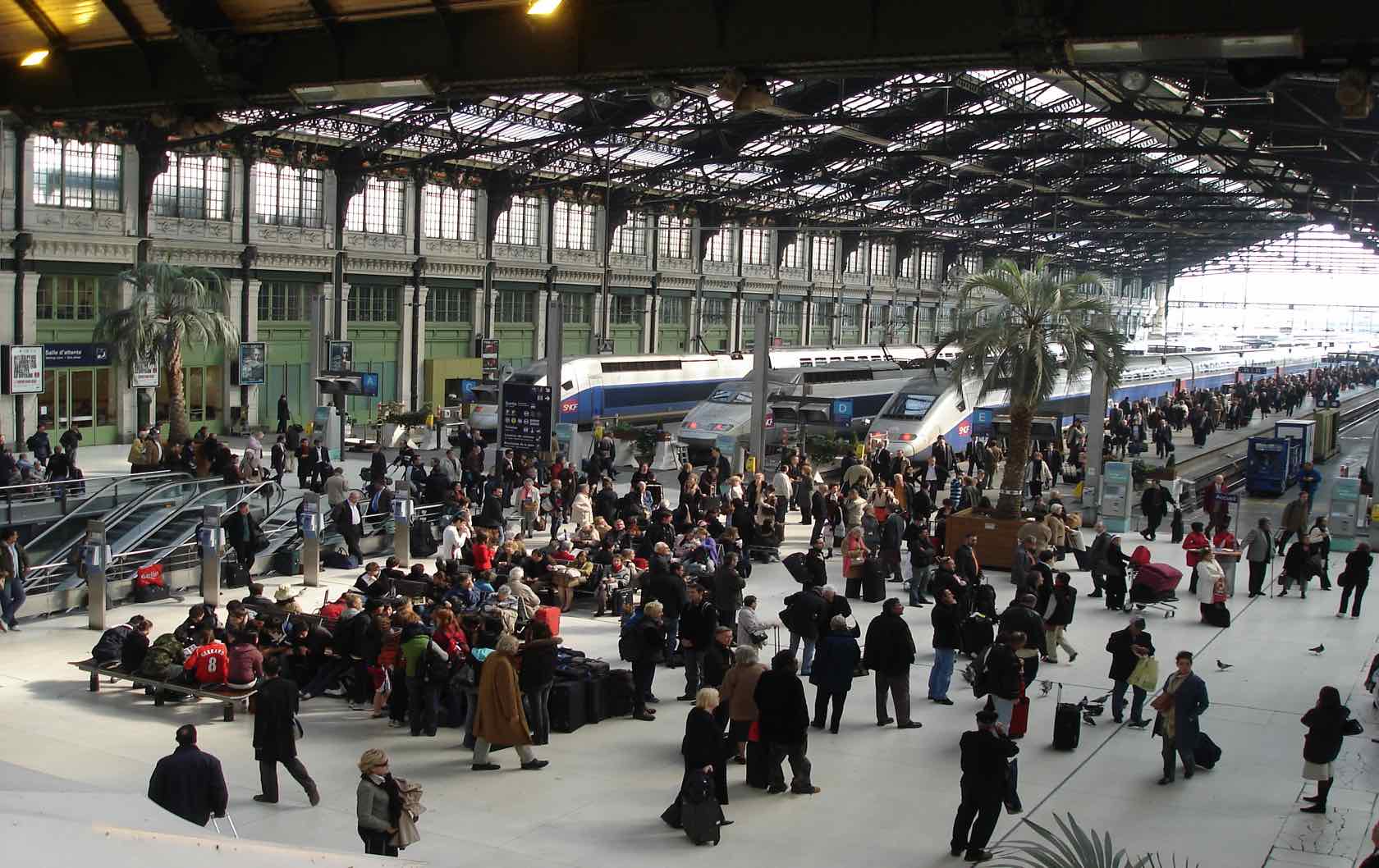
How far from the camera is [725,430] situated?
3819cm

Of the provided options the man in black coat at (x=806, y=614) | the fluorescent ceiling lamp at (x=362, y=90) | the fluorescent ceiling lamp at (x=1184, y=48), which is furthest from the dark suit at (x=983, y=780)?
the fluorescent ceiling lamp at (x=362, y=90)

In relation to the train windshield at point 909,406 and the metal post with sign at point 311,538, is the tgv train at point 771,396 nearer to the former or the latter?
the train windshield at point 909,406

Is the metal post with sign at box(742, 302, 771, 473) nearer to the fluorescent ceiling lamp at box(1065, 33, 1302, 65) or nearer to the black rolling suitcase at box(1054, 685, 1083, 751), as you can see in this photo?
the black rolling suitcase at box(1054, 685, 1083, 751)

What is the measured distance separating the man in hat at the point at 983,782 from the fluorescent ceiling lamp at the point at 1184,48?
459cm

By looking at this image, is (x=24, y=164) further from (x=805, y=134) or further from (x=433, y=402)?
(x=805, y=134)

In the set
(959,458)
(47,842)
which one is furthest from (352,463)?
(47,842)

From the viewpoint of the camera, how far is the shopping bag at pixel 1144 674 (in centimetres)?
1267

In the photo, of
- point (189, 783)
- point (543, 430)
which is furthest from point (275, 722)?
point (543, 430)

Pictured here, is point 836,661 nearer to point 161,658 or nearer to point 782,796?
point 782,796

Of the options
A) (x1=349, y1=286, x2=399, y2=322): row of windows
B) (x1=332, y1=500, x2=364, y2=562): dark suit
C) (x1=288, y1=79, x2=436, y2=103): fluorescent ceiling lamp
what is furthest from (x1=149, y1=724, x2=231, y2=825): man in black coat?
(x1=349, y1=286, x2=399, y2=322): row of windows

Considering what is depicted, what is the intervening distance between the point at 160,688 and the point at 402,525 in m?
8.67

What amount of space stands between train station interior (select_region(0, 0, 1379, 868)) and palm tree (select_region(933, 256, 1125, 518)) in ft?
0.23

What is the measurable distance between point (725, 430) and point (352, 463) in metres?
10.4

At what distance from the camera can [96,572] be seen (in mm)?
16953
